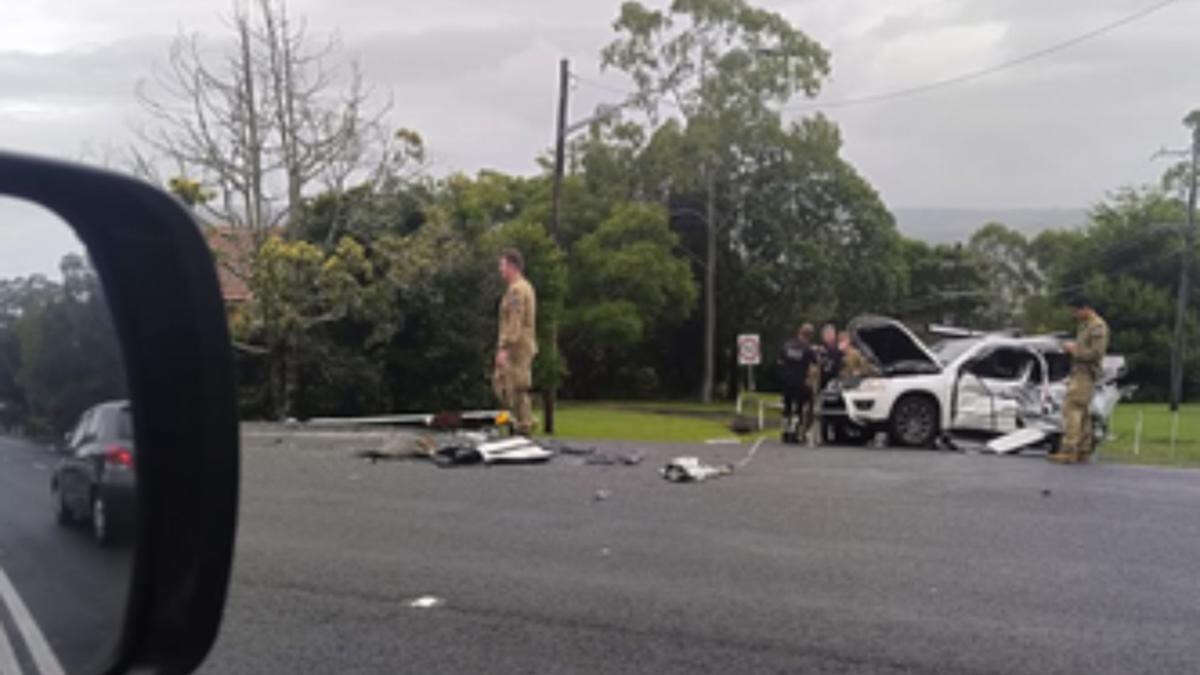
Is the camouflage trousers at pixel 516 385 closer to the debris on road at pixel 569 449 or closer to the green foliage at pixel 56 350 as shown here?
the debris on road at pixel 569 449

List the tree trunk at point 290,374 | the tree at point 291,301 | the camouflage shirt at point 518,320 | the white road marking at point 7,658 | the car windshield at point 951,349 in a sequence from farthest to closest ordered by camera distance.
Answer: the tree trunk at point 290,374
the tree at point 291,301
the car windshield at point 951,349
the camouflage shirt at point 518,320
the white road marking at point 7,658

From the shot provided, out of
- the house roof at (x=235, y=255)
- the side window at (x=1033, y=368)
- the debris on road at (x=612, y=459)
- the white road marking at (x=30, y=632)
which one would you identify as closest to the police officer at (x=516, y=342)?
the debris on road at (x=612, y=459)

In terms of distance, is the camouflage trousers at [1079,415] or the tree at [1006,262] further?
the tree at [1006,262]

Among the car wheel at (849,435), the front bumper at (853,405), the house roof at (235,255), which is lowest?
the car wheel at (849,435)

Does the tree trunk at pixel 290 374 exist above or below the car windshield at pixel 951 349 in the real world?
below

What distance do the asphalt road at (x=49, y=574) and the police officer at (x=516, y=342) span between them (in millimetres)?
10177

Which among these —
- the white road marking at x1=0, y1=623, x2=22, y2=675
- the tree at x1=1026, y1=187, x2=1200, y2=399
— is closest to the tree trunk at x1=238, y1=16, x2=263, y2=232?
the white road marking at x1=0, y1=623, x2=22, y2=675

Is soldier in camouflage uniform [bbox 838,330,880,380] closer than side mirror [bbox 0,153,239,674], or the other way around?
side mirror [bbox 0,153,239,674]

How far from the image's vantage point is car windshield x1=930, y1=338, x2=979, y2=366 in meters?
17.8

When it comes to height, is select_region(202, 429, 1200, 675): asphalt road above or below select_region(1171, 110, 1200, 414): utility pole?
below

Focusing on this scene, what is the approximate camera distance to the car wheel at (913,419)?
17328 millimetres

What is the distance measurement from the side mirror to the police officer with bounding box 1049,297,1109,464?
1236 cm

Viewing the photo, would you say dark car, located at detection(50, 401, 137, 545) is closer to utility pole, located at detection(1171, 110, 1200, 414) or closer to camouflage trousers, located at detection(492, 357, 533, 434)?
camouflage trousers, located at detection(492, 357, 533, 434)

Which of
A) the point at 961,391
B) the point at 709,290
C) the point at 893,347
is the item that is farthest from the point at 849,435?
the point at 709,290
